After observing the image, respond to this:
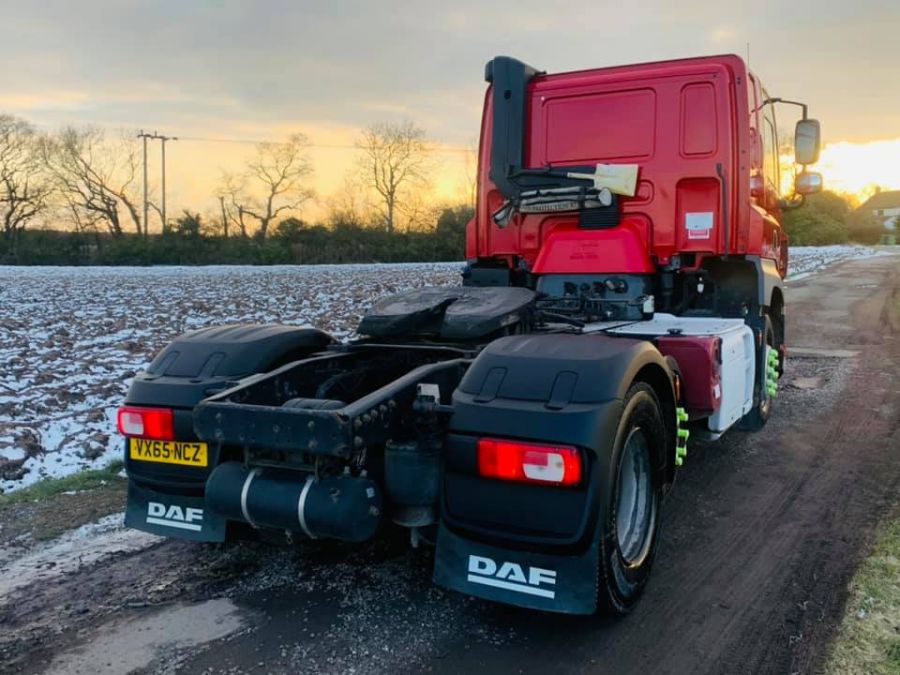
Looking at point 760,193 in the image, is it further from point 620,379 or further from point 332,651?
point 332,651

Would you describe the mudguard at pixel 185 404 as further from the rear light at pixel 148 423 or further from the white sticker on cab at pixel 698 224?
the white sticker on cab at pixel 698 224

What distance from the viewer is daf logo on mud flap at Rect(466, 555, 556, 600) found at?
2.76 m

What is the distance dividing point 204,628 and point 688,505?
286 centimetres

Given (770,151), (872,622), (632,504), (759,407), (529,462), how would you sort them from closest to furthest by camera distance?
1. (529,462)
2. (872,622)
3. (632,504)
4. (759,407)
5. (770,151)

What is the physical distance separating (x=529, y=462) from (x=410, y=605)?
1.01 m

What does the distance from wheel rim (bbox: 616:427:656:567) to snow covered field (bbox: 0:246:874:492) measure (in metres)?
3.74

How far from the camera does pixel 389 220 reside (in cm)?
5597

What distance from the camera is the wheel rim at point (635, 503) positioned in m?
3.24

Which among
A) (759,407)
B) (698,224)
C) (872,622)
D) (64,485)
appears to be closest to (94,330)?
(64,485)

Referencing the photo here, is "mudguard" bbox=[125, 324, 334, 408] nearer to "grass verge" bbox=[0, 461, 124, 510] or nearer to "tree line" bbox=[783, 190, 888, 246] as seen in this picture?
"grass verge" bbox=[0, 461, 124, 510]

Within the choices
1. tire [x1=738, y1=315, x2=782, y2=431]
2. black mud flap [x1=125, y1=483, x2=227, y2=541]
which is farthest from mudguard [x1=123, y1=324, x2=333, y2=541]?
tire [x1=738, y1=315, x2=782, y2=431]

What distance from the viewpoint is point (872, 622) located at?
3.05 m

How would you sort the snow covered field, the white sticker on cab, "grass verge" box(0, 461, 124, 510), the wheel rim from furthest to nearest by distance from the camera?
the snow covered field
the white sticker on cab
"grass verge" box(0, 461, 124, 510)
the wheel rim

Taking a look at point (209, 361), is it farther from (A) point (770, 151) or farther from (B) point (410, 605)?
(A) point (770, 151)
